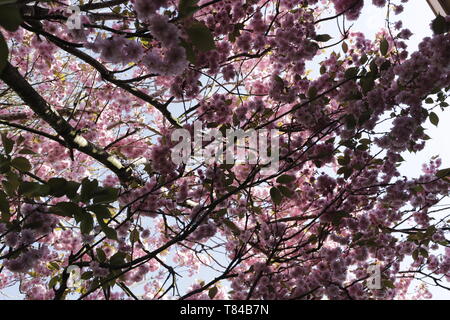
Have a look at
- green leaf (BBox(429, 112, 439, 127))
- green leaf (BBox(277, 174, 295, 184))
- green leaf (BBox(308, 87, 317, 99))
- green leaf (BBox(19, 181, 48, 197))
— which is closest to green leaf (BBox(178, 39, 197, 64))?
green leaf (BBox(19, 181, 48, 197))

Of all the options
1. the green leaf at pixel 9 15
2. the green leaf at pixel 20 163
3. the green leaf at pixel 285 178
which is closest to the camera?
the green leaf at pixel 9 15

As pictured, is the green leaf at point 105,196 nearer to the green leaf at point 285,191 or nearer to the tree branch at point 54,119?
the green leaf at point 285,191

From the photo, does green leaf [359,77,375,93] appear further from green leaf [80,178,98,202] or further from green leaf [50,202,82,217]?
green leaf [50,202,82,217]

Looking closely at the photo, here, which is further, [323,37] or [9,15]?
[323,37]

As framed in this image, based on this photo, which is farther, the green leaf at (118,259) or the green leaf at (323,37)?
the green leaf at (323,37)

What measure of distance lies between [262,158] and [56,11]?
1.79m

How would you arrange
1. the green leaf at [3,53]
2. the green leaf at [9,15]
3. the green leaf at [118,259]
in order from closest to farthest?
the green leaf at [9,15] → the green leaf at [3,53] → the green leaf at [118,259]

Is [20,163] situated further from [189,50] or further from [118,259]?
[189,50]

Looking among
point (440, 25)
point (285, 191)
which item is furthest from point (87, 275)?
point (440, 25)

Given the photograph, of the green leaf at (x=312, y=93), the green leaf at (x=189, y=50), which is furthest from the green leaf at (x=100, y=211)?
the green leaf at (x=312, y=93)

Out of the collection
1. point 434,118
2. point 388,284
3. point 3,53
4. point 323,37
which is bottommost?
point 388,284

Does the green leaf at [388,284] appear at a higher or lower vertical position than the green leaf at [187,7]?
lower

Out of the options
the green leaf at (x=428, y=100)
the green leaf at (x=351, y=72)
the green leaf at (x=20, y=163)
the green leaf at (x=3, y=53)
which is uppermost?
the green leaf at (x=351, y=72)
